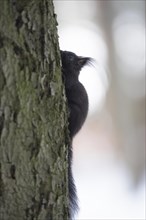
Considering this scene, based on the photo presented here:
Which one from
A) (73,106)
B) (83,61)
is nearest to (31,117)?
(73,106)

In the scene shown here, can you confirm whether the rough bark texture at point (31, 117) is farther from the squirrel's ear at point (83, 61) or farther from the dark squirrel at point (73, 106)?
the squirrel's ear at point (83, 61)

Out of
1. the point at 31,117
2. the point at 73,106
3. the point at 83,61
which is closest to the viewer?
the point at 31,117

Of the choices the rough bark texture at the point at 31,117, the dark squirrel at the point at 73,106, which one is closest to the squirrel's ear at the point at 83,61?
the dark squirrel at the point at 73,106

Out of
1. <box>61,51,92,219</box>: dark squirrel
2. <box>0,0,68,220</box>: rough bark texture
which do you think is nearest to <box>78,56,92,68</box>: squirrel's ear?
<box>61,51,92,219</box>: dark squirrel

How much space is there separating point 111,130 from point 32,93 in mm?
6817

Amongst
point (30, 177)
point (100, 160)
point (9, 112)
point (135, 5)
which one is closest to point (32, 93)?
point (9, 112)

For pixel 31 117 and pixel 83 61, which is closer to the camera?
pixel 31 117

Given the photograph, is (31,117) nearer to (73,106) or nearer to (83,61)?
(73,106)

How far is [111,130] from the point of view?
8.38 m

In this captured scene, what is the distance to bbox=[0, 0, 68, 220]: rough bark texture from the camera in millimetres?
1544

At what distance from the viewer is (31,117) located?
1.59 m

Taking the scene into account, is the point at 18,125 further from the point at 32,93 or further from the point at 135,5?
the point at 135,5

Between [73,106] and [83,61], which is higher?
[83,61]

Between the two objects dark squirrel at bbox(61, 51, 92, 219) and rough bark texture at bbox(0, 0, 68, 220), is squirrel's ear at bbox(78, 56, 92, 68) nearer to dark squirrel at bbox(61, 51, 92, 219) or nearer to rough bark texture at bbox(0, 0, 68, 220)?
dark squirrel at bbox(61, 51, 92, 219)
